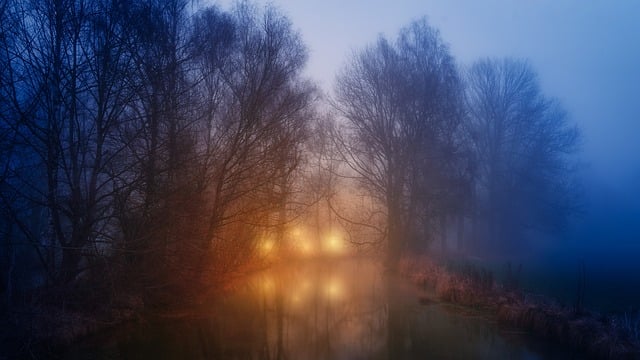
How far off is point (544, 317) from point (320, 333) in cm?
574

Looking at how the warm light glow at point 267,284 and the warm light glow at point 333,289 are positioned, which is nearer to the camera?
the warm light glow at point 333,289

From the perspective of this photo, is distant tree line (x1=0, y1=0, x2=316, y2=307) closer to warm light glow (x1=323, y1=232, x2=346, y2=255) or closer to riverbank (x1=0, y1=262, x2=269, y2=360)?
riverbank (x1=0, y1=262, x2=269, y2=360)

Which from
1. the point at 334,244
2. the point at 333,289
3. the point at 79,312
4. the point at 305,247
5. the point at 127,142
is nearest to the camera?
the point at 79,312

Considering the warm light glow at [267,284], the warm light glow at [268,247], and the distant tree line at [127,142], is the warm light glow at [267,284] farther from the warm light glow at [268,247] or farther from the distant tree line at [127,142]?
the warm light glow at [268,247]

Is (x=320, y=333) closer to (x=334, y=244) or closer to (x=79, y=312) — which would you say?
(x=79, y=312)

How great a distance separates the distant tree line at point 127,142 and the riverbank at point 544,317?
7.71 meters

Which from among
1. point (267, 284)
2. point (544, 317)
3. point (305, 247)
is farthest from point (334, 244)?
point (544, 317)

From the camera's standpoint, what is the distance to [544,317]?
39.0ft

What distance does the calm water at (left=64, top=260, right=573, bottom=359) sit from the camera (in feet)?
34.0

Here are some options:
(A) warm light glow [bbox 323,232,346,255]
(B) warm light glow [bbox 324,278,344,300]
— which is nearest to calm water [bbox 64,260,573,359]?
(B) warm light glow [bbox 324,278,344,300]

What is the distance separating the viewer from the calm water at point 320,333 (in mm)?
10352

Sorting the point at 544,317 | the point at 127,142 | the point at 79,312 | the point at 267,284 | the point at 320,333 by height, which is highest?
the point at 127,142

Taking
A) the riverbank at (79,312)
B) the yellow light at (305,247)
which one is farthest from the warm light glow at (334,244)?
the riverbank at (79,312)

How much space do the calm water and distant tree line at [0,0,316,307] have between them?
2.01m
